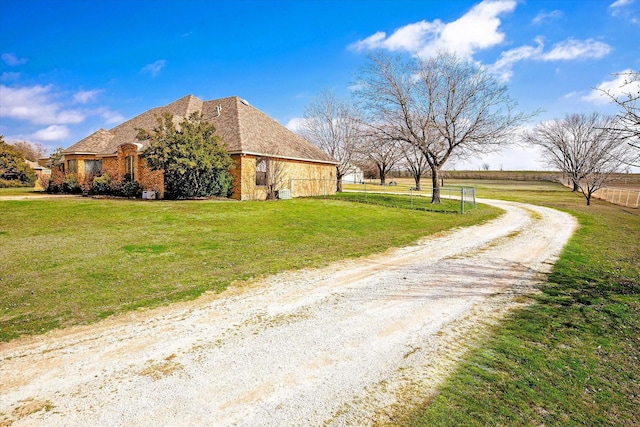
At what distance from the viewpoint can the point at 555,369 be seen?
3.89m

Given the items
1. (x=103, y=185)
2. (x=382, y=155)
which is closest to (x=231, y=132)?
(x=103, y=185)

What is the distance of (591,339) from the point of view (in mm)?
4656

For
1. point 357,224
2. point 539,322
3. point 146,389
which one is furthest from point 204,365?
point 357,224

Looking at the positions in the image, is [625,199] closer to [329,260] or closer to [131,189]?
[329,260]

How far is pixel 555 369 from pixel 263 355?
136 inches

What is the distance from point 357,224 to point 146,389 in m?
12.2

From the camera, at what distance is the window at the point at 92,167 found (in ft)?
80.5

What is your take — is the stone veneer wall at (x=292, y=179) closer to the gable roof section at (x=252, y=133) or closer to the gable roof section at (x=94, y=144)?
the gable roof section at (x=252, y=133)

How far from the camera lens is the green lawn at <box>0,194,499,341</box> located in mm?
5824

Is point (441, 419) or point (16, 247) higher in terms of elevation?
point (16, 247)

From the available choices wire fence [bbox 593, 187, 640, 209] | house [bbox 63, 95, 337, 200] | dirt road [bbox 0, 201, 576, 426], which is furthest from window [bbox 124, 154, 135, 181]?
wire fence [bbox 593, 187, 640, 209]

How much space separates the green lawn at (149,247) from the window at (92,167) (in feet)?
29.2

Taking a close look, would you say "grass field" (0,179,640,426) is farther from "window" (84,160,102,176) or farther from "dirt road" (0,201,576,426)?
"window" (84,160,102,176)

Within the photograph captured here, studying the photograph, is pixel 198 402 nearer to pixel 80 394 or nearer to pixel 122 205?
pixel 80 394
